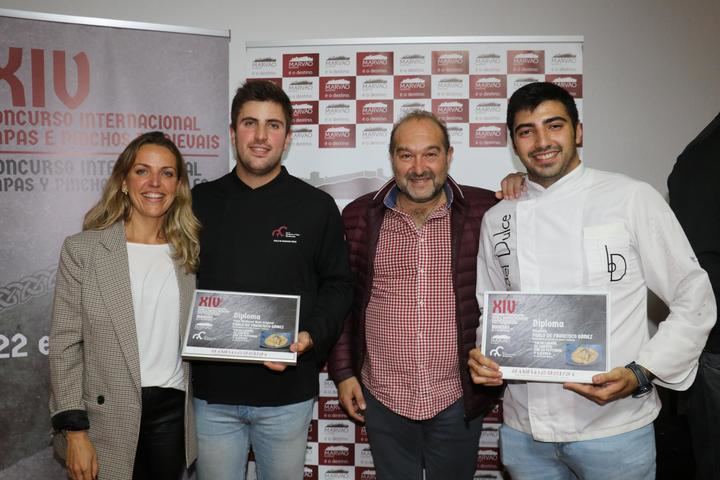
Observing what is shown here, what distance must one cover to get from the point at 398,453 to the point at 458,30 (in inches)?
97.0

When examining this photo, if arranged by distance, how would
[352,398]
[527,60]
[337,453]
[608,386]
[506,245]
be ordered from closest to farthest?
[608,386] < [506,245] < [352,398] < [527,60] < [337,453]

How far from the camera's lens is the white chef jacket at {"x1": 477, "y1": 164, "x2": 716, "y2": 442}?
5.79ft

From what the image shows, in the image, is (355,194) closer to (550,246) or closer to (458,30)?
(458,30)

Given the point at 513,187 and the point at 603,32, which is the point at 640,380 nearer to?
the point at 513,187

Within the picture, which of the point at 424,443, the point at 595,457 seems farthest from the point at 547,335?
the point at 424,443

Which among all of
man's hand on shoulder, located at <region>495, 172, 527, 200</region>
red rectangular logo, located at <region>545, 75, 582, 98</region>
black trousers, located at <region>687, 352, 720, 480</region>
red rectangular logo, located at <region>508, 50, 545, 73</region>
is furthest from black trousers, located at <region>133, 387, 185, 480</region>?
red rectangular logo, located at <region>545, 75, 582, 98</region>

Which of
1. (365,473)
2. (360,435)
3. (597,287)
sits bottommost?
(365,473)

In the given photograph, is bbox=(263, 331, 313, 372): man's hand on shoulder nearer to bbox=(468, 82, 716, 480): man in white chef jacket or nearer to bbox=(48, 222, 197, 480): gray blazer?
bbox=(48, 222, 197, 480): gray blazer

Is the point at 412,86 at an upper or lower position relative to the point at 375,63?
lower

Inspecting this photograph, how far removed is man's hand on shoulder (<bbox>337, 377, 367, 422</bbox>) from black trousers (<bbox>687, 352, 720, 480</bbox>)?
1456 millimetres

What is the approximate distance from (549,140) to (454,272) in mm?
701

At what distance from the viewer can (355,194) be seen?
3023 millimetres

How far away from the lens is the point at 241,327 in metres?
2.00

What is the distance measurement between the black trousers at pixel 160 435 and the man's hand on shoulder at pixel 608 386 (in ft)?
5.00
